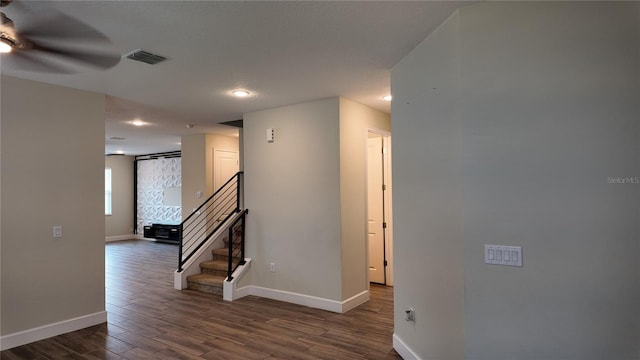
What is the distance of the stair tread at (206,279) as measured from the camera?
513 centimetres

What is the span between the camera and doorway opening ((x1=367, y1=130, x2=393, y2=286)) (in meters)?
5.45

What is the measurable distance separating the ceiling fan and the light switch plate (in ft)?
9.71

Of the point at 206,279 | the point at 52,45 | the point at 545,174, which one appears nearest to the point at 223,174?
the point at 206,279

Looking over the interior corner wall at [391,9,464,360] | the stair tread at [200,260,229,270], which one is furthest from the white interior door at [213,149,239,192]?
the interior corner wall at [391,9,464,360]

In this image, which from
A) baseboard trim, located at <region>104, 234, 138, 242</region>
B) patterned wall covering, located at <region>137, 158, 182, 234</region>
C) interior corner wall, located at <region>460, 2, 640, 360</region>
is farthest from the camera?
baseboard trim, located at <region>104, 234, 138, 242</region>

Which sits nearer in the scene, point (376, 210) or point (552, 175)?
point (552, 175)

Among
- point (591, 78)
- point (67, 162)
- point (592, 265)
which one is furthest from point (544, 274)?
point (67, 162)

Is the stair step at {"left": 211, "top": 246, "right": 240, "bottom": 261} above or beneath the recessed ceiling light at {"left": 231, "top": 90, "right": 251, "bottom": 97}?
beneath

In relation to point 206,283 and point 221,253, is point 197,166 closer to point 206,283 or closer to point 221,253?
point 221,253

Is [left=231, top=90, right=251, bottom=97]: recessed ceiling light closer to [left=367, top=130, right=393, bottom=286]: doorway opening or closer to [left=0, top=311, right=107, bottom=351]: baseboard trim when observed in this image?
[left=367, top=130, right=393, bottom=286]: doorway opening

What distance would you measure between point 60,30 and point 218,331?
2980 mm

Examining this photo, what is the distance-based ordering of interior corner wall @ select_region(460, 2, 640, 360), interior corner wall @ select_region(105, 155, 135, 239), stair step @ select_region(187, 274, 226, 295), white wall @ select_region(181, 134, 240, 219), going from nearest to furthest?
1. interior corner wall @ select_region(460, 2, 640, 360)
2. stair step @ select_region(187, 274, 226, 295)
3. white wall @ select_region(181, 134, 240, 219)
4. interior corner wall @ select_region(105, 155, 135, 239)

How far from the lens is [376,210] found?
18.3ft

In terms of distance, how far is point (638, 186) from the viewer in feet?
5.92
